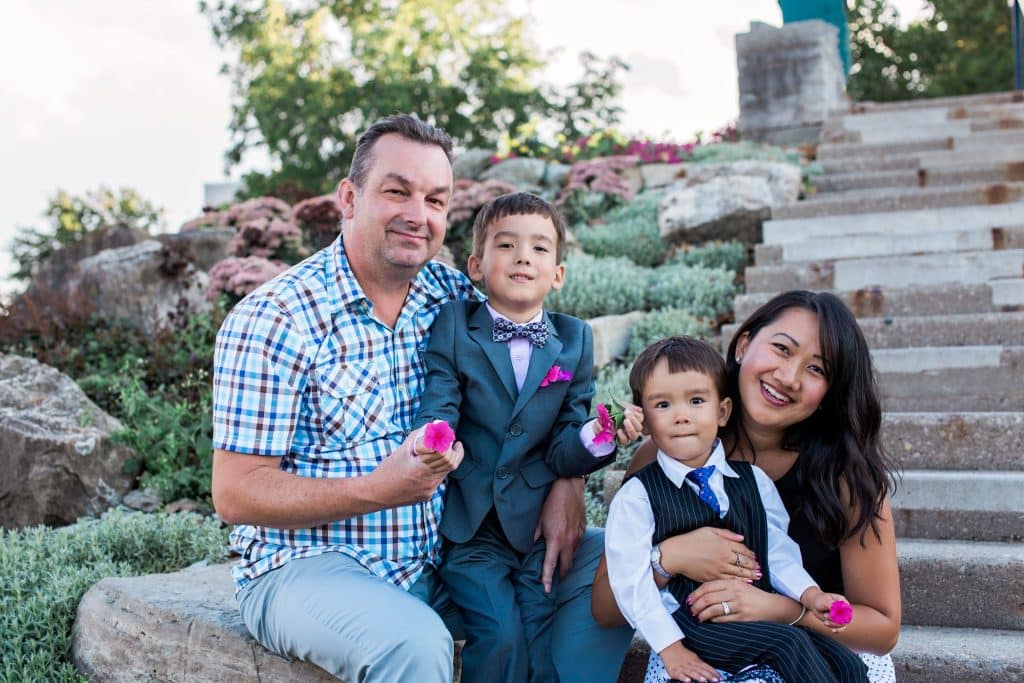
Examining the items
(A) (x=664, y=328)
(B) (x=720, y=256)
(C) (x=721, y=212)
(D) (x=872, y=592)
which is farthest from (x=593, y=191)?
(D) (x=872, y=592)

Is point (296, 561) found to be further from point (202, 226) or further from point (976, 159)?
point (976, 159)

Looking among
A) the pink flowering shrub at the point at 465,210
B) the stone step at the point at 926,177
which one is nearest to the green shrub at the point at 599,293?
the pink flowering shrub at the point at 465,210

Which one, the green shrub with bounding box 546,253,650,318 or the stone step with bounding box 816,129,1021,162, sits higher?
the stone step with bounding box 816,129,1021,162

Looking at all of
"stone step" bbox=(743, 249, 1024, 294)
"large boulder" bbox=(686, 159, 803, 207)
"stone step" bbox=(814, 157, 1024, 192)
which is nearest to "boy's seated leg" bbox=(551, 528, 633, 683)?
"stone step" bbox=(743, 249, 1024, 294)

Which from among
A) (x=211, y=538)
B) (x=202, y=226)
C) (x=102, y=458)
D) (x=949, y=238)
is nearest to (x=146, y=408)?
(x=102, y=458)

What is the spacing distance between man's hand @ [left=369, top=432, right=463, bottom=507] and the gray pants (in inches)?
9.6

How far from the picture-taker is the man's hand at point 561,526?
2.54 meters

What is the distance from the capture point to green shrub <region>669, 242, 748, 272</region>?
6199 mm

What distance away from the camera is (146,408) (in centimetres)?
499

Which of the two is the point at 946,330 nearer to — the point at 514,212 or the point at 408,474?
the point at 514,212

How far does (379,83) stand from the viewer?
46.0 ft

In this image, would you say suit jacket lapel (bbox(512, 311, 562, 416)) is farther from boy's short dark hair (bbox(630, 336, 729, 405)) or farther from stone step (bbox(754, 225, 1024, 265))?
stone step (bbox(754, 225, 1024, 265))

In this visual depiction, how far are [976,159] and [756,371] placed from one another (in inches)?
220

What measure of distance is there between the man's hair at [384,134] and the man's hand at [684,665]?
1.47 m
